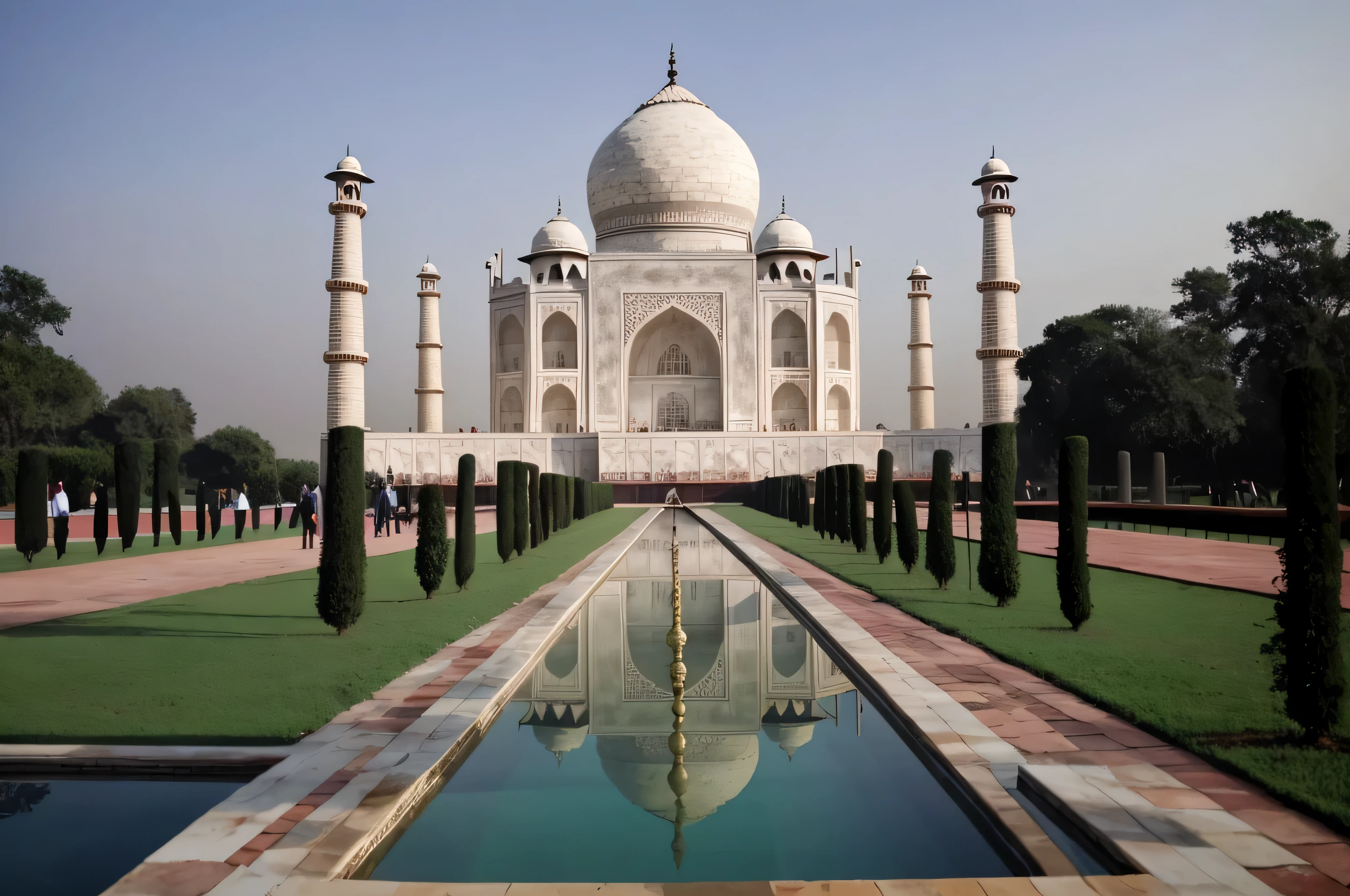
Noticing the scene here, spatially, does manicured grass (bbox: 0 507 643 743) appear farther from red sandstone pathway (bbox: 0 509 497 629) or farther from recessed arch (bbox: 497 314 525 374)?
recessed arch (bbox: 497 314 525 374)

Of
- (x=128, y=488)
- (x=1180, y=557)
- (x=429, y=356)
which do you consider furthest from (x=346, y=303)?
(x=1180, y=557)

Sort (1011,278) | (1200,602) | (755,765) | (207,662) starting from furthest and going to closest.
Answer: (1011,278) → (1200,602) → (207,662) → (755,765)

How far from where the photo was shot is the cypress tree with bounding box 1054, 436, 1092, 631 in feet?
17.2

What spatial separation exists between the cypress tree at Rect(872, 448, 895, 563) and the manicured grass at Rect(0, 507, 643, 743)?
344 cm

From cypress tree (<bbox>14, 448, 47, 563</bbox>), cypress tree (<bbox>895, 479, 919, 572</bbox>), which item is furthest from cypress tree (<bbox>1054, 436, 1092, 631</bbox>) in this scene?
cypress tree (<bbox>14, 448, 47, 563</bbox>)

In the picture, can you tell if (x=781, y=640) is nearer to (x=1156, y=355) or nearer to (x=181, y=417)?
(x=1156, y=355)

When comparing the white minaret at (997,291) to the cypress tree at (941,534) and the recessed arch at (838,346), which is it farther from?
the cypress tree at (941,534)

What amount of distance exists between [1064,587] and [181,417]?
41657 millimetres

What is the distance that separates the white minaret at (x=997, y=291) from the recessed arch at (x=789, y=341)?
10.1 metres

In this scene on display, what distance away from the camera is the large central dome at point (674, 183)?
32.1 meters

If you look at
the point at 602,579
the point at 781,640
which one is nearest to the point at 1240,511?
the point at 602,579

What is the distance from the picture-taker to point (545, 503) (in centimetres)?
1320

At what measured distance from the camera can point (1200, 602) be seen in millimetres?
6387

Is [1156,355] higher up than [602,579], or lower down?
higher up
